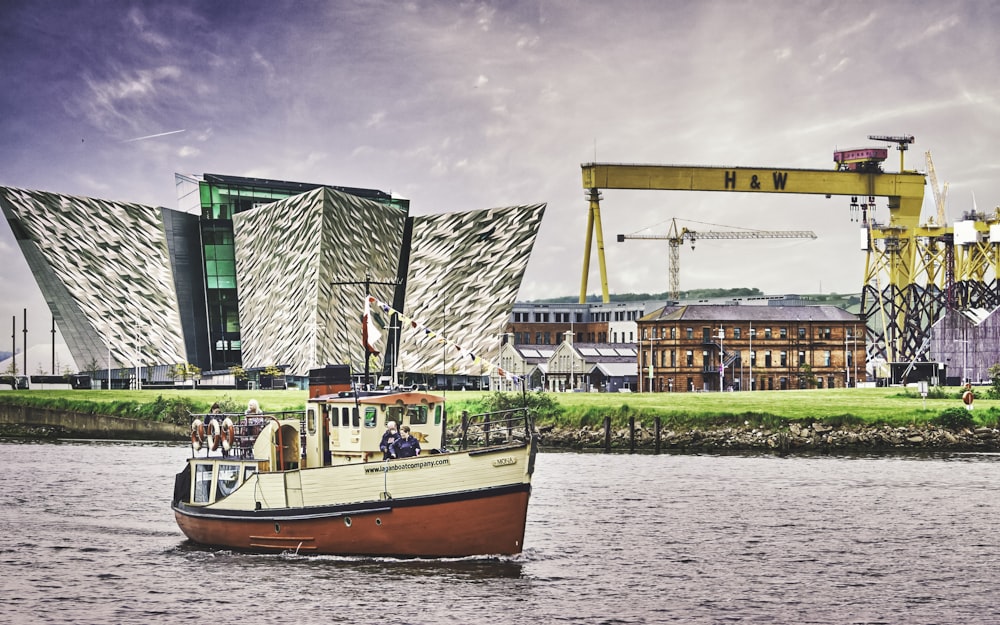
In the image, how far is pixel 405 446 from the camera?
32.6 metres

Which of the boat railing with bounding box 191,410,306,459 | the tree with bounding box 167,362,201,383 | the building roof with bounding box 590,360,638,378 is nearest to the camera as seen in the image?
the boat railing with bounding box 191,410,306,459

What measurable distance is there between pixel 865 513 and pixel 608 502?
945 centimetres

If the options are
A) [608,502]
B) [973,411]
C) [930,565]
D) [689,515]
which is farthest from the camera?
[973,411]

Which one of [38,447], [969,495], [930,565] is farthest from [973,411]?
[38,447]

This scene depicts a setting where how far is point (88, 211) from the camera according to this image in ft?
397

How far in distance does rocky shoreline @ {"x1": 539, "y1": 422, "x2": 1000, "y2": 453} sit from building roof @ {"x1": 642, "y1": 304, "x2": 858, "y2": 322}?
4587cm

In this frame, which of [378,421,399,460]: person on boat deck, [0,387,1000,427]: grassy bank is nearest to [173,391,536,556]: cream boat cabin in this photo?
[378,421,399,460]: person on boat deck

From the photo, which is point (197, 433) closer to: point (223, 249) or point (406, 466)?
point (406, 466)

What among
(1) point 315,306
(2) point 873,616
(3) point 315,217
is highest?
(3) point 315,217

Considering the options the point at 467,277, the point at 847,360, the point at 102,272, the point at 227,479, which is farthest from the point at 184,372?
the point at 227,479

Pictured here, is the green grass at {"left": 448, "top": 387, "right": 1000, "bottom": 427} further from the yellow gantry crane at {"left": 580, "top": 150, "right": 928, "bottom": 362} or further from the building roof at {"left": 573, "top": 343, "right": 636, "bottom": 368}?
the building roof at {"left": 573, "top": 343, "right": 636, "bottom": 368}

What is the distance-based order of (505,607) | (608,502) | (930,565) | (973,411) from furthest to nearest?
(973,411)
(608,502)
(930,565)
(505,607)

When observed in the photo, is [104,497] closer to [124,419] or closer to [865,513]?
[865,513]

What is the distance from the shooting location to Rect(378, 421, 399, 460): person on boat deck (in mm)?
32500
